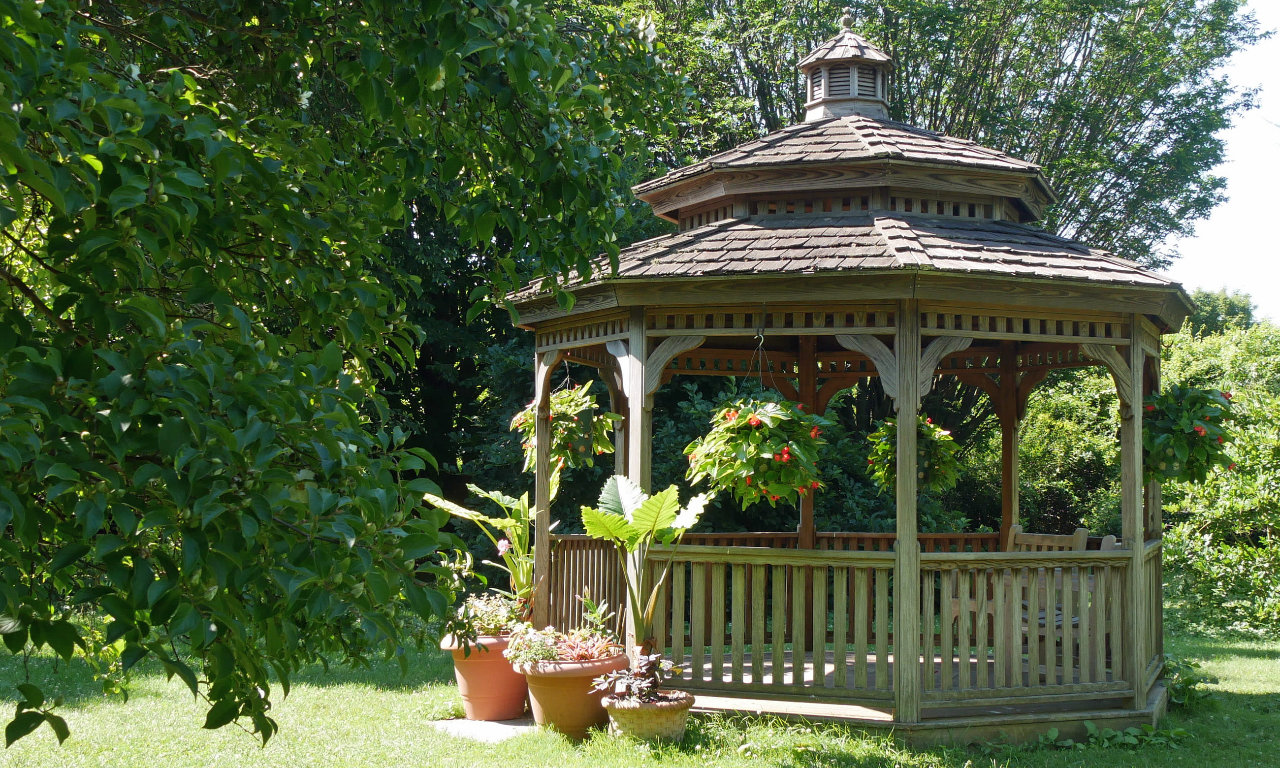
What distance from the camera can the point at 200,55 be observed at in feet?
14.3

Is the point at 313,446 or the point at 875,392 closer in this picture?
the point at 313,446

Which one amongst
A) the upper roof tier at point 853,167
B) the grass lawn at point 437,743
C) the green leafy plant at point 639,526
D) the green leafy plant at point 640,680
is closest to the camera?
the grass lawn at point 437,743

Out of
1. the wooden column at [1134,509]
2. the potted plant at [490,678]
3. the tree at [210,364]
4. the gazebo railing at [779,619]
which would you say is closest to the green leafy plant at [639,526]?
the gazebo railing at [779,619]

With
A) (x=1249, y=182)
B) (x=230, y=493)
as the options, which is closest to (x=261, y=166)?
(x=230, y=493)

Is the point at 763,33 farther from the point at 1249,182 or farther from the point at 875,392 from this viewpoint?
the point at 1249,182

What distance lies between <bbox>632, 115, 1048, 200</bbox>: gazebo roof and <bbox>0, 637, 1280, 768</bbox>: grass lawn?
432 cm

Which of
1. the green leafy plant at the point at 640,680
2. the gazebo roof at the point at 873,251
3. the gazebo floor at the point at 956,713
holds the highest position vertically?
the gazebo roof at the point at 873,251

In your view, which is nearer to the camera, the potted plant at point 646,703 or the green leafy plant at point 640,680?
the potted plant at point 646,703

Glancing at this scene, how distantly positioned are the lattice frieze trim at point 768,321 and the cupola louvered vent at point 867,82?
3.78 metres

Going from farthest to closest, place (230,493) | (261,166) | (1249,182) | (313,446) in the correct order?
(1249,182)
(261,166)
(313,446)
(230,493)

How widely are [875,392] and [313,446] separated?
1603cm

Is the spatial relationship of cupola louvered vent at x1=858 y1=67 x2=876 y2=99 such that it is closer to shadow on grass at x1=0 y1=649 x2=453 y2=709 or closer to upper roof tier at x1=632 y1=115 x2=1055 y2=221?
upper roof tier at x1=632 y1=115 x2=1055 y2=221

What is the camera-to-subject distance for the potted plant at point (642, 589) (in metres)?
6.79

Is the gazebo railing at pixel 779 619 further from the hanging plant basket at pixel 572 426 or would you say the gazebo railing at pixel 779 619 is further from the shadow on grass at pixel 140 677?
the shadow on grass at pixel 140 677
